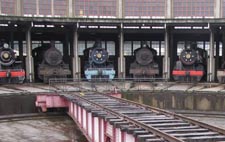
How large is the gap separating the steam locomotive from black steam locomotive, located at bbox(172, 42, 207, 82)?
22.6ft

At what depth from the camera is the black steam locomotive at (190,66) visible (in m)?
34.4

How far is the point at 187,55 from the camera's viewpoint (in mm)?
35375

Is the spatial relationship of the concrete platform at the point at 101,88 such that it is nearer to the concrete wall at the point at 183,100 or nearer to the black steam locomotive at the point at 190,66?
the concrete wall at the point at 183,100

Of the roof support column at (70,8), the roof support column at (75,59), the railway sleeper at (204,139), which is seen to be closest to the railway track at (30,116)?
the roof support column at (75,59)

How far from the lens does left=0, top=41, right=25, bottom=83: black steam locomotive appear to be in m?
31.6

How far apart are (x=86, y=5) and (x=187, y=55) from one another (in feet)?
41.2

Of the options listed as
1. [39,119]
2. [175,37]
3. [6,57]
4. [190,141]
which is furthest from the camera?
[175,37]

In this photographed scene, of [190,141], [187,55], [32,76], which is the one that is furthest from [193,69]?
[190,141]

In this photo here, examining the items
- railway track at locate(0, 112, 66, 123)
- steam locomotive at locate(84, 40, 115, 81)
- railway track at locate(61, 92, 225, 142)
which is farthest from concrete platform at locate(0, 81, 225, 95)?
railway track at locate(61, 92, 225, 142)

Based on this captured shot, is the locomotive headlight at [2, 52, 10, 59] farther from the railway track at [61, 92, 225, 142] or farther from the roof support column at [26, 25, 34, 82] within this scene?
the railway track at [61, 92, 225, 142]

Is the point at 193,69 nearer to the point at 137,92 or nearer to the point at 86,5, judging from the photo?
the point at 137,92

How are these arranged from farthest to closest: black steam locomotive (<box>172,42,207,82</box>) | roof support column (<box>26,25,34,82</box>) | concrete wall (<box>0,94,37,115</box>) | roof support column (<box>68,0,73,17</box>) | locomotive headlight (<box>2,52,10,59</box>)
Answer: roof support column (<box>68,0,73,17</box>), roof support column (<box>26,25,34,82</box>), black steam locomotive (<box>172,42,207,82</box>), locomotive headlight (<box>2,52,10,59</box>), concrete wall (<box>0,94,37,115</box>)

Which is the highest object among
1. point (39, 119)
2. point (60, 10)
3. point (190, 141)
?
point (60, 10)

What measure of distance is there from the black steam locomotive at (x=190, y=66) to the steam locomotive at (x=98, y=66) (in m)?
6.90
